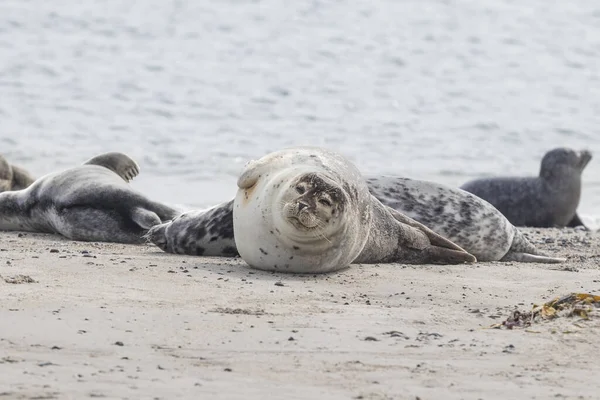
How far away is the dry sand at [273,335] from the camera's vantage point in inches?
128

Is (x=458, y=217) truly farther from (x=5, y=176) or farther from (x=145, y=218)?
(x=5, y=176)

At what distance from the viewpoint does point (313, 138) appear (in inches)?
610

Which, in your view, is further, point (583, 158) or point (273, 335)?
point (583, 158)

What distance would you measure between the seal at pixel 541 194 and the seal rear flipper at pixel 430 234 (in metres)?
5.22

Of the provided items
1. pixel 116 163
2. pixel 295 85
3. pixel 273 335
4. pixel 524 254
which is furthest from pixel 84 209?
pixel 295 85

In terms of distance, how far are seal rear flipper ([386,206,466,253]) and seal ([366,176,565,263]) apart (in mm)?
276

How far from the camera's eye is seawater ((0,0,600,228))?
1404cm

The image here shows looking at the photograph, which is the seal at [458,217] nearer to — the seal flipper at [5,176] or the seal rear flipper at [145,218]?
the seal rear flipper at [145,218]

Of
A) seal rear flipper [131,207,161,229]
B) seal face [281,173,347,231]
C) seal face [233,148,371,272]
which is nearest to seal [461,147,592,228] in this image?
seal rear flipper [131,207,161,229]

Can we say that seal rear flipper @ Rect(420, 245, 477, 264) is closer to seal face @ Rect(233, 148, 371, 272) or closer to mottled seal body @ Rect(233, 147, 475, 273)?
mottled seal body @ Rect(233, 147, 475, 273)

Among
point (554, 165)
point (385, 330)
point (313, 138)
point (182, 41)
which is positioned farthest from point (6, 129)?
point (385, 330)

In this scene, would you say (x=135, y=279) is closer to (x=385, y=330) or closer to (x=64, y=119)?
(x=385, y=330)

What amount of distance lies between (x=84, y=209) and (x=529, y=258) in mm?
2615

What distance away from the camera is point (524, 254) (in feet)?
22.4
